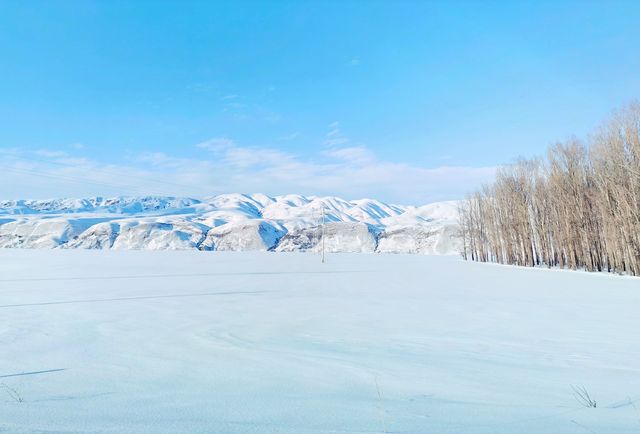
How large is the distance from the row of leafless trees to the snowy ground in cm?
1987

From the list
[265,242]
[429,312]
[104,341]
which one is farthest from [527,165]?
[265,242]

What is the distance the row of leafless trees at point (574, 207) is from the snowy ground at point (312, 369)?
782 inches

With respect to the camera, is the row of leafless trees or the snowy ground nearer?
the snowy ground

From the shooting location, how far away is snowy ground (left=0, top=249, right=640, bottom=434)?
235cm

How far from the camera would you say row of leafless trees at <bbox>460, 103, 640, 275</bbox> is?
2248 cm

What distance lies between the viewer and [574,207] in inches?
1094

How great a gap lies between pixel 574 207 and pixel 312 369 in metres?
31.9

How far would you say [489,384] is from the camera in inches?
127

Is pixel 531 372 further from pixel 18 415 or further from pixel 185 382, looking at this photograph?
pixel 18 415

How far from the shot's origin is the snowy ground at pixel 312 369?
7.70 ft

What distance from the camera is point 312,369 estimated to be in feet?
11.8

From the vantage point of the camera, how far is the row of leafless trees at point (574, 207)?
22484 mm

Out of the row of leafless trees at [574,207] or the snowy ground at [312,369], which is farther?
the row of leafless trees at [574,207]

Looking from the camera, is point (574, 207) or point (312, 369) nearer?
point (312, 369)
